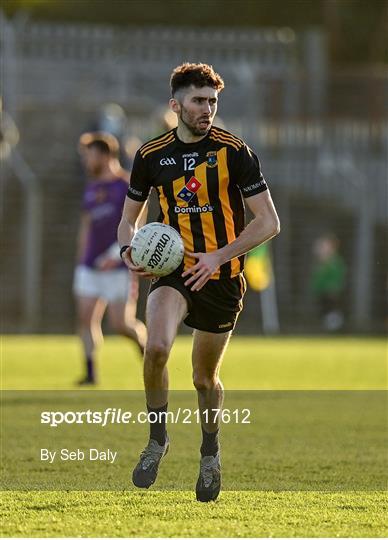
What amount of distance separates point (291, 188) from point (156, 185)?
21.4m

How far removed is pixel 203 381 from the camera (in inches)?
295

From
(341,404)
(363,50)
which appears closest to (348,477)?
(341,404)

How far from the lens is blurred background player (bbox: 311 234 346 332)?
2639 centimetres

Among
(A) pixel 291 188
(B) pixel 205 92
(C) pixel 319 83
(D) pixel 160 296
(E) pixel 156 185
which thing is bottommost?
(A) pixel 291 188

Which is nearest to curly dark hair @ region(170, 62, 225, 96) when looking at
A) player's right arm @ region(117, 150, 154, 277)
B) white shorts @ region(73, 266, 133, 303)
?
player's right arm @ region(117, 150, 154, 277)

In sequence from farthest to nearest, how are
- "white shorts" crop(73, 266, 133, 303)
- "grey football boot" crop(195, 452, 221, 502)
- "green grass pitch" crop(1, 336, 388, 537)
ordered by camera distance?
"white shorts" crop(73, 266, 133, 303)
"grey football boot" crop(195, 452, 221, 502)
"green grass pitch" crop(1, 336, 388, 537)

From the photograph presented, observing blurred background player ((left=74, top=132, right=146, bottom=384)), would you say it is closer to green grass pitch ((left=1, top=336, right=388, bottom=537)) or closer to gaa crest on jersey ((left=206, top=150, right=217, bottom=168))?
green grass pitch ((left=1, top=336, right=388, bottom=537))

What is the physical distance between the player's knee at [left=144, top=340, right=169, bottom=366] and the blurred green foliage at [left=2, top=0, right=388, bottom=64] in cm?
3079

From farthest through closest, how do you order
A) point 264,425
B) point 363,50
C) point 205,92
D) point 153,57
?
point 363,50 → point 153,57 → point 264,425 → point 205,92

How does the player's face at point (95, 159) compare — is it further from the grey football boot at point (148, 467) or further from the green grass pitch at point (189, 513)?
the grey football boot at point (148, 467)

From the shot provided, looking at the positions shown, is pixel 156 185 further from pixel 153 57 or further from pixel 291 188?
pixel 153 57

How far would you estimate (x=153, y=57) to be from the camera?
31.8 metres

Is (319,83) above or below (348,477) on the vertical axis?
below

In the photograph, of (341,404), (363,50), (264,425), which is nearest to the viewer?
(264,425)
